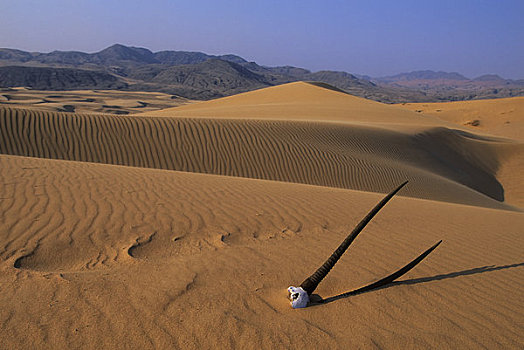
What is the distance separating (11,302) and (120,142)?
8.89 m

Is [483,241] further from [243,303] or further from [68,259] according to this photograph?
[68,259]

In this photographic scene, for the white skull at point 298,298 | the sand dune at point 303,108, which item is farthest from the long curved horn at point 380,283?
the sand dune at point 303,108

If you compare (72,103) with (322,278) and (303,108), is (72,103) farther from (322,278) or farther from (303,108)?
(322,278)

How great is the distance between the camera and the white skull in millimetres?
2811

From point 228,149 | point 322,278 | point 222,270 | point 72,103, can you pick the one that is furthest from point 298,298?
point 72,103

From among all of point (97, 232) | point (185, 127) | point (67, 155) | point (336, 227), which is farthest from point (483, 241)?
point (67, 155)

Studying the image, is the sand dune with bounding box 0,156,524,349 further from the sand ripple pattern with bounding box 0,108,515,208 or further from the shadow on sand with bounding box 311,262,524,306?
the sand ripple pattern with bounding box 0,108,515,208

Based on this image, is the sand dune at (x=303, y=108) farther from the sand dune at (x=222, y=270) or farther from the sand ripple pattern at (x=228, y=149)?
the sand dune at (x=222, y=270)

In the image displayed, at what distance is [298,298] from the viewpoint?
2.82 metres

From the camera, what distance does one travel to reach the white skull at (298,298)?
9.22ft

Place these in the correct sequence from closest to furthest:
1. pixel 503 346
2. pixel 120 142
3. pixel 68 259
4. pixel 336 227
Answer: pixel 503 346 < pixel 68 259 < pixel 336 227 < pixel 120 142

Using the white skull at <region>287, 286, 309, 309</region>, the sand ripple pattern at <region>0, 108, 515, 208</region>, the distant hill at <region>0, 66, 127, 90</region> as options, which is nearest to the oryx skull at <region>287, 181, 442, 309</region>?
the white skull at <region>287, 286, 309, 309</region>

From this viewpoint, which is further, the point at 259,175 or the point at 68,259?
the point at 259,175

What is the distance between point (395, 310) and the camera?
2.88 metres
